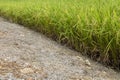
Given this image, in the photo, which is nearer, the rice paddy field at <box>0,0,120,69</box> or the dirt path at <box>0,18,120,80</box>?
A: the dirt path at <box>0,18,120,80</box>

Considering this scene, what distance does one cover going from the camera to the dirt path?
2064 mm

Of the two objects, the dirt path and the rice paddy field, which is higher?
the rice paddy field

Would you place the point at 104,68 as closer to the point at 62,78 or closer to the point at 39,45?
the point at 62,78

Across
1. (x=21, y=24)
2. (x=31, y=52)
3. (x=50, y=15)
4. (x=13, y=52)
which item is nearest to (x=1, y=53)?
(x=13, y=52)

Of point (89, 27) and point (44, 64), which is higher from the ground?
point (89, 27)

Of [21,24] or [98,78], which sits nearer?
[98,78]

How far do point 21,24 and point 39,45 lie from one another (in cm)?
175

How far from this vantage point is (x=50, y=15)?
133 inches

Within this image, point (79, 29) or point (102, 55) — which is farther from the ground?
point (79, 29)

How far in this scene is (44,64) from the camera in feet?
7.55

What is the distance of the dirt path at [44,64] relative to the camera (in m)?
2.06

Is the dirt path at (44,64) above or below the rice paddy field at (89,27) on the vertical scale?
below

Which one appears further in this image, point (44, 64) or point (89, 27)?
point (89, 27)

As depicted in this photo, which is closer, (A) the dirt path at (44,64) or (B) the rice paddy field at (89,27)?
(A) the dirt path at (44,64)
